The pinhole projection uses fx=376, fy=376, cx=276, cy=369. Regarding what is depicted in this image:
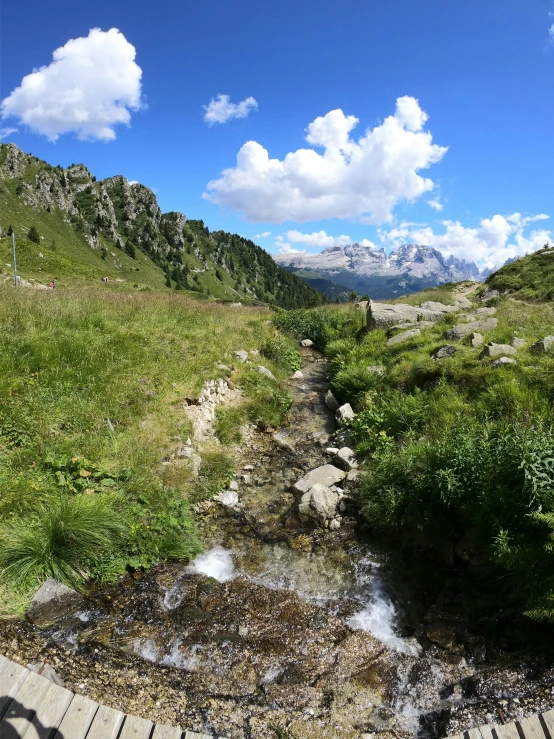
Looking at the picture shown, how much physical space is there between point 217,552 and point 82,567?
7.55 feet

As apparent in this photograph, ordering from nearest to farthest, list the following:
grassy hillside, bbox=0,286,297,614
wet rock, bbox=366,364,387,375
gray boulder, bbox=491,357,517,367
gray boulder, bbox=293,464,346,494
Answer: grassy hillside, bbox=0,286,297,614, gray boulder, bbox=293,464,346,494, gray boulder, bbox=491,357,517,367, wet rock, bbox=366,364,387,375

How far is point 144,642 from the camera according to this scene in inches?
205

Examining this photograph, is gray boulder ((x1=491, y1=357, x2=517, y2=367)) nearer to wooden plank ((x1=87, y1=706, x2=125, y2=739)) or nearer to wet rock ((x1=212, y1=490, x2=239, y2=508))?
wet rock ((x1=212, y1=490, x2=239, y2=508))

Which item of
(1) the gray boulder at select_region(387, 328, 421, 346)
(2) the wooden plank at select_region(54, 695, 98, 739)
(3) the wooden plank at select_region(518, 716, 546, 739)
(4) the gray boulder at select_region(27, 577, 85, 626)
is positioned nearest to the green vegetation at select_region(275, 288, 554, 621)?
(3) the wooden plank at select_region(518, 716, 546, 739)

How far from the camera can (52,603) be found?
5.36 metres

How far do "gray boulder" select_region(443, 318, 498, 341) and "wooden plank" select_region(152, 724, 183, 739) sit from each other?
44.2 ft

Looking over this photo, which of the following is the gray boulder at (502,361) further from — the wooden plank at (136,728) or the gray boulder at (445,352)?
the wooden plank at (136,728)

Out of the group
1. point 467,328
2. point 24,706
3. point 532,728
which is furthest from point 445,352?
point 24,706

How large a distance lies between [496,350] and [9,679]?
484 inches

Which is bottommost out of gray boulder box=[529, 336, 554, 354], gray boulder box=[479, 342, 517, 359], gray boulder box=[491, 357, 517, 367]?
gray boulder box=[491, 357, 517, 367]

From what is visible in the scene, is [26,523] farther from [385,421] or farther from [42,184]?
[42,184]

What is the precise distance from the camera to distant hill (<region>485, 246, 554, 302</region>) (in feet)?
71.4

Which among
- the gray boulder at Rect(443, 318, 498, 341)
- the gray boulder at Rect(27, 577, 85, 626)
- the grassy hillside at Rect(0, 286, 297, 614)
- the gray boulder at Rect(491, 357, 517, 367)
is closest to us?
the gray boulder at Rect(27, 577, 85, 626)

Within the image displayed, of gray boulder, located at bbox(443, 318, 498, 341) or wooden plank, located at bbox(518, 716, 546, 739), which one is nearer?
wooden plank, located at bbox(518, 716, 546, 739)
